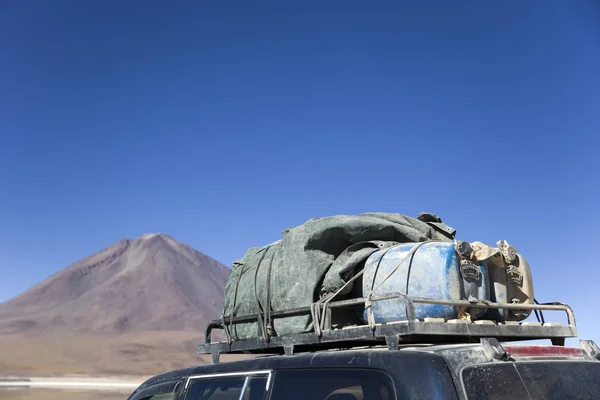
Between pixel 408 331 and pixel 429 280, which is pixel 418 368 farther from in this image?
pixel 429 280

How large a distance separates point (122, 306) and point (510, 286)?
133 metres

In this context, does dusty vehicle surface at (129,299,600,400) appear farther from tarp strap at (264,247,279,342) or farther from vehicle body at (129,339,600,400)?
tarp strap at (264,247,279,342)

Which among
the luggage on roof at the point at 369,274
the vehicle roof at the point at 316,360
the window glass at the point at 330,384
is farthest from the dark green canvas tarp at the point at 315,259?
the window glass at the point at 330,384

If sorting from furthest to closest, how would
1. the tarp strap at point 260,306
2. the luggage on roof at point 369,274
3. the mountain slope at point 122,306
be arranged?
the mountain slope at point 122,306 → the tarp strap at point 260,306 → the luggage on roof at point 369,274

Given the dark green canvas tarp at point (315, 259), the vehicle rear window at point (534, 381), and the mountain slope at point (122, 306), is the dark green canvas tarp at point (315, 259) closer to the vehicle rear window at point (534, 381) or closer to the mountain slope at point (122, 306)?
the vehicle rear window at point (534, 381)

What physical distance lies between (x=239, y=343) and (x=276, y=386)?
1280 mm

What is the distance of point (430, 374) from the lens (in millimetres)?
2471

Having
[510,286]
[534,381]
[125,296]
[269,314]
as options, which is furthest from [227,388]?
[125,296]

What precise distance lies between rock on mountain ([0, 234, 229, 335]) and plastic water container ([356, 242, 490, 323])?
11101 centimetres

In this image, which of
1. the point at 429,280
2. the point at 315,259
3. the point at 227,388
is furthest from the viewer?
the point at 315,259

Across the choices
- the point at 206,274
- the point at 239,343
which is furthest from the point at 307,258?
the point at 206,274

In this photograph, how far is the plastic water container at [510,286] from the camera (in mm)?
3721

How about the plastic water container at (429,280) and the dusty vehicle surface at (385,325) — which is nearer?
the dusty vehicle surface at (385,325)

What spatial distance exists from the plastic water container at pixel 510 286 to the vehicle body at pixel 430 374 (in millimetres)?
616
